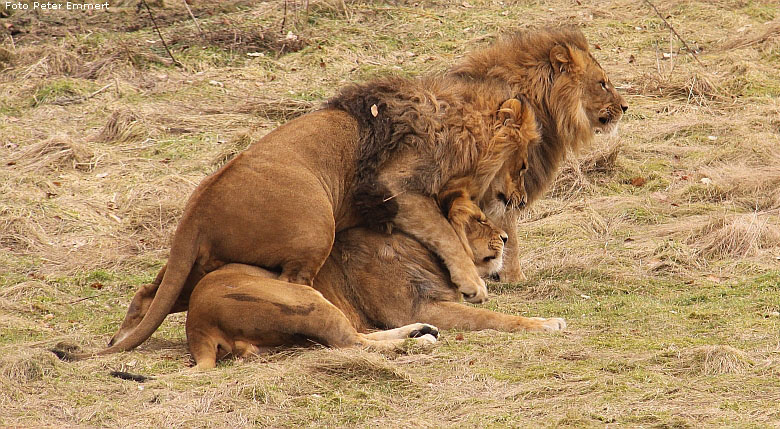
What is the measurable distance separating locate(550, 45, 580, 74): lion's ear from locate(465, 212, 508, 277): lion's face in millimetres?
1293

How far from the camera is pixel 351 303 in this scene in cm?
570

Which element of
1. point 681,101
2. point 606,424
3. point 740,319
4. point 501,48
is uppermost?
point 501,48

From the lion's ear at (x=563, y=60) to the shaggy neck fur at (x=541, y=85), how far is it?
0.9 inches

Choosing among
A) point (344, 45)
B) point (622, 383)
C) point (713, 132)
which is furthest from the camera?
point (344, 45)

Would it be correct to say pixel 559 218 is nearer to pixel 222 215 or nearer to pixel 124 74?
pixel 222 215

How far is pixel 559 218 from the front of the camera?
8.26m

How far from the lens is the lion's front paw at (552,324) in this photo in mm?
5453

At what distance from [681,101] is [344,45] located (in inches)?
163

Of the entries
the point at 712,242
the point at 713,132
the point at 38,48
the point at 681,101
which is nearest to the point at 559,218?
the point at 712,242

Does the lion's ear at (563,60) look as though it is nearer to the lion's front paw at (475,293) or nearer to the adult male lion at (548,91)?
the adult male lion at (548,91)

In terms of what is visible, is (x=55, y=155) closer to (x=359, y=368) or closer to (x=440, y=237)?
(x=440, y=237)

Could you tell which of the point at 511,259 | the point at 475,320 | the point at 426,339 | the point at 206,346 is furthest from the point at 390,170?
the point at 206,346

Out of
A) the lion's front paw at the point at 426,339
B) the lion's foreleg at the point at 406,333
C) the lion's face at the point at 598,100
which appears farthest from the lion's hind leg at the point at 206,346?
the lion's face at the point at 598,100

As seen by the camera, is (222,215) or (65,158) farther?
(65,158)
